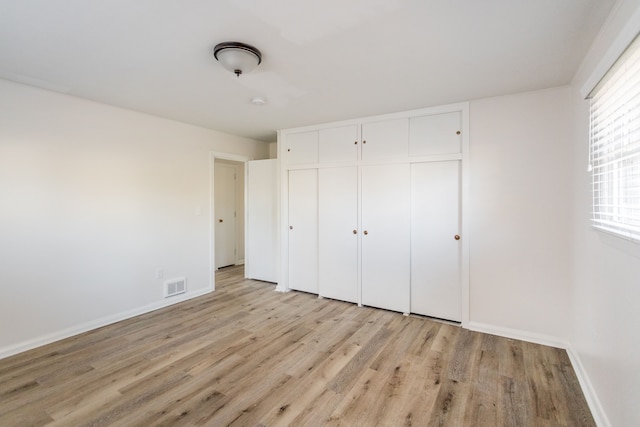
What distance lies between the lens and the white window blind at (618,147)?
1401 millimetres

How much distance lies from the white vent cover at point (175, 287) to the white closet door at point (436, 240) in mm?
3042

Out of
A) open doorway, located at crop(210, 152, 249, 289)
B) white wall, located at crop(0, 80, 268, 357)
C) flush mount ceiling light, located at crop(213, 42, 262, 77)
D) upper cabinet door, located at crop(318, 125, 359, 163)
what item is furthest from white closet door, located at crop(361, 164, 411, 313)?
open doorway, located at crop(210, 152, 249, 289)

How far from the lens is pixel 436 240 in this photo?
330 centimetres

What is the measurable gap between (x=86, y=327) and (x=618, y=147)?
4645mm

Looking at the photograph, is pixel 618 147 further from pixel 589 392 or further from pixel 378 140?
pixel 378 140

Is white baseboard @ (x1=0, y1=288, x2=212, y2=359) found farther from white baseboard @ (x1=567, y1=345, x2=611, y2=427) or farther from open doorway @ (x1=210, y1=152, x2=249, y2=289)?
white baseboard @ (x1=567, y1=345, x2=611, y2=427)

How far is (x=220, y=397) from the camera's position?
6.63ft

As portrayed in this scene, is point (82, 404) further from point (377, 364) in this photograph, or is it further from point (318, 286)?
point (318, 286)

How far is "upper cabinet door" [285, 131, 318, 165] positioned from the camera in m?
4.12

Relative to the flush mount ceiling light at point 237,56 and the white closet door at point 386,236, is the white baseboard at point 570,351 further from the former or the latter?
the flush mount ceiling light at point 237,56

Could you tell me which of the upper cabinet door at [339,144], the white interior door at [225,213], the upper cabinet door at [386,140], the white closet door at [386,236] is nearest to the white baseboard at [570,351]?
the white closet door at [386,236]

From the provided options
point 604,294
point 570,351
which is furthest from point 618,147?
point 570,351

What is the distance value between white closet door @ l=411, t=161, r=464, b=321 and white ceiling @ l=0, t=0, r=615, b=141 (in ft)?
2.68

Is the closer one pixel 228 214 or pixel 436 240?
pixel 436 240
